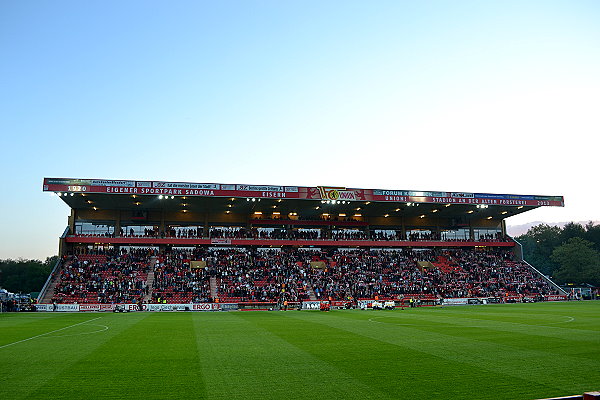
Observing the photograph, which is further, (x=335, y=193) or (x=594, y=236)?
(x=594, y=236)

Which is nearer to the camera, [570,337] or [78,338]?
[570,337]

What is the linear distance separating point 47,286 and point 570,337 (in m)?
46.9

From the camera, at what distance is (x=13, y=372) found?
11727mm

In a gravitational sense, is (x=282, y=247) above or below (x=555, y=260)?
above

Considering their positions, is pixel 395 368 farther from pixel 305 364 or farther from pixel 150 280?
pixel 150 280

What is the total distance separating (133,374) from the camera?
11.3 metres

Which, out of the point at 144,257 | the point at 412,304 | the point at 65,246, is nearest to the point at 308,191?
the point at 412,304

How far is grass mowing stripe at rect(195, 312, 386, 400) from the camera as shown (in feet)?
30.6

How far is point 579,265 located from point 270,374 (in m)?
83.4

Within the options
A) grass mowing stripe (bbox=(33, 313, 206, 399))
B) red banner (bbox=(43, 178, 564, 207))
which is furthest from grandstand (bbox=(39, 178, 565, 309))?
grass mowing stripe (bbox=(33, 313, 206, 399))

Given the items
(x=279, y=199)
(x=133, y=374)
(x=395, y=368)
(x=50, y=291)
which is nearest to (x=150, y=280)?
(x=50, y=291)

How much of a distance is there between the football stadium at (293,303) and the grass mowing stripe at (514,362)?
0.07 meters

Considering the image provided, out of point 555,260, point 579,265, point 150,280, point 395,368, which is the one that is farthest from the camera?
point 555,260

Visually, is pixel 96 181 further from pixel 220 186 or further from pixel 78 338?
pixel 78 338
